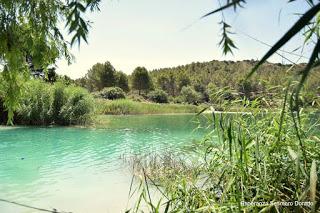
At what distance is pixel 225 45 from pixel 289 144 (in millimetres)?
981

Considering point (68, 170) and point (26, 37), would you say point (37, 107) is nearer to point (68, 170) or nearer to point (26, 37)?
point (68, 170)

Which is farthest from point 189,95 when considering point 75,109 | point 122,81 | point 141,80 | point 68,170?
point 68,170

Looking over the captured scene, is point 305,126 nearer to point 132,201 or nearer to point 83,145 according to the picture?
point 132,201

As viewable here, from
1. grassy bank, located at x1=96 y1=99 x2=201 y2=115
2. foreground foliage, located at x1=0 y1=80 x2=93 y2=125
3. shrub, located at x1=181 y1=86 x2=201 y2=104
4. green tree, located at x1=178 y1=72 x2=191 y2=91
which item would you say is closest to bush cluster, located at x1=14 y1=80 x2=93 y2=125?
foreground foliage, located at x1=0 y1=80 x2=93 y2=125

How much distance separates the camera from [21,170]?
882cm

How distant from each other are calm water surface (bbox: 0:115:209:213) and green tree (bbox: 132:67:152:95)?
42459 millimetres

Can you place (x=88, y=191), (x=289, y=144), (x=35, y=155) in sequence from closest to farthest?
(x=289, y=144), (x=88, y=191), (x=35, y=155)

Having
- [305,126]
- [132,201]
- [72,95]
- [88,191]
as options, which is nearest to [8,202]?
[88,191]

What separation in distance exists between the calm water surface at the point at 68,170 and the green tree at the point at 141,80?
4246 centimetres

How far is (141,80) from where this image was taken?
192 ft

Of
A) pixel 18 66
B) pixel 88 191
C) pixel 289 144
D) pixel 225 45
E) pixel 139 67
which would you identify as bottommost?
pixel 88 191

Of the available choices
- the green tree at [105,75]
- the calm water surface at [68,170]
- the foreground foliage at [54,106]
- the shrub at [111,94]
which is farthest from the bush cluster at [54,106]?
the green tree at [105,75]

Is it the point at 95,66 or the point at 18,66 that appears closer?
the point at 18,66

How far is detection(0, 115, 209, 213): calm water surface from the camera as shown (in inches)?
243
